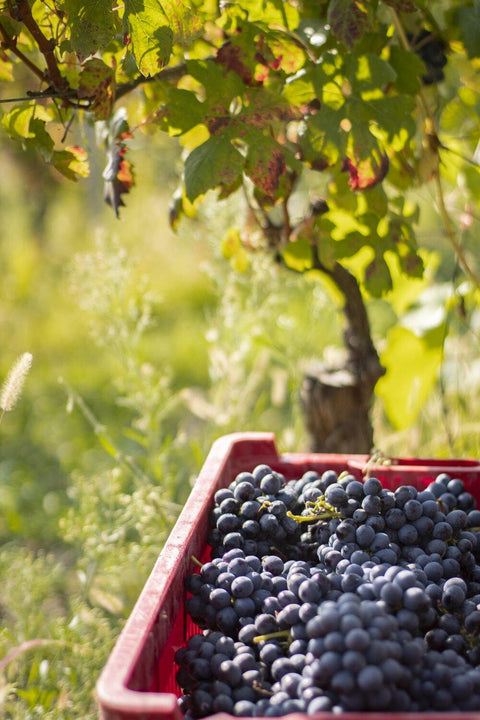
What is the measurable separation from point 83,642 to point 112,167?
0.99 m

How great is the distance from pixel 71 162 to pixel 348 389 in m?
0.88

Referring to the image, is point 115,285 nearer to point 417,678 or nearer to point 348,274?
point 348,274

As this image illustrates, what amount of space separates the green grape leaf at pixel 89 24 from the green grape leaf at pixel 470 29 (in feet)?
2.39

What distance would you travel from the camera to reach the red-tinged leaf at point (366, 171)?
1.30m

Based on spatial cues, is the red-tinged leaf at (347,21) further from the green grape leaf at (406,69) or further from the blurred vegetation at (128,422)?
the blurred vegetation at (128,422)

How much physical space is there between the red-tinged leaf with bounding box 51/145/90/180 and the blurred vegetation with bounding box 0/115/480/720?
0.93 ft

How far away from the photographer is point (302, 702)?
0.90 m

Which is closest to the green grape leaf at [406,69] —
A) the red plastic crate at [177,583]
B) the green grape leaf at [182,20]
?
the green grape leaf at [182,20]

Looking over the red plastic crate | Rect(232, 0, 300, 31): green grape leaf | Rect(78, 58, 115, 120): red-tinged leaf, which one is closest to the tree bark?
the red plastic crate

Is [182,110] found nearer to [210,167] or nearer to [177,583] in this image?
[210,167]

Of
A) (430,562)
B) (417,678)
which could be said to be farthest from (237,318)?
(417,678)

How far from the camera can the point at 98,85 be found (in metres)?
1.26

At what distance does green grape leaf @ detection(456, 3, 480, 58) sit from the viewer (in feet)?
4.84

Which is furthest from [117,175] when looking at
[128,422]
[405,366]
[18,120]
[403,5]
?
[128,422]
